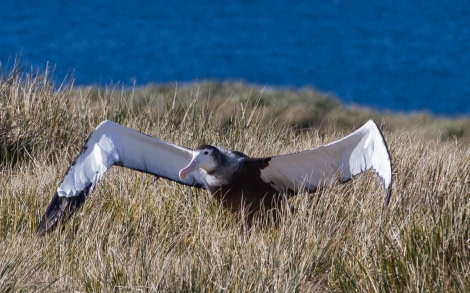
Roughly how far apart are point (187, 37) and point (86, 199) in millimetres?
37916

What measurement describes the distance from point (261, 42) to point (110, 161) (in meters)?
39.3

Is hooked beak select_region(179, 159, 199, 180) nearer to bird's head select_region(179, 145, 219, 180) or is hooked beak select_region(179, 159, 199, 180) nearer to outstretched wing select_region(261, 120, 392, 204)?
bird's head select_region(179, 145, 219, 180)

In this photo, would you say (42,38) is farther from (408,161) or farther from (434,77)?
(408,161)

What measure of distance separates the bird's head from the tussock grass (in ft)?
0.74

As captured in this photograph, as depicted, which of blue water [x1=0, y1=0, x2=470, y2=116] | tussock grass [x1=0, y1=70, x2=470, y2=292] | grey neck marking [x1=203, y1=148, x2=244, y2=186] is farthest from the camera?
blue water [x1=0, y1=0, x2=470, y2=116]

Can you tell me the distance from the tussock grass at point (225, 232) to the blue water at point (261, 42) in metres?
27.0

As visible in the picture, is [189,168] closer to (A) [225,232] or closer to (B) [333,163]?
(A) [225,232]

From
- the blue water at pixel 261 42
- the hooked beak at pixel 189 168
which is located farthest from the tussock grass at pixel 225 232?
the blue water at pixel 261 42

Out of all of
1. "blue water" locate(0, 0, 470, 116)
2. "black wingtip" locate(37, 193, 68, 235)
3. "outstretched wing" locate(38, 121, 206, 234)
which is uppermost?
"outstretched wing" locate(38, 121, 206, 234)

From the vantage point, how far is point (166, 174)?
5125mm

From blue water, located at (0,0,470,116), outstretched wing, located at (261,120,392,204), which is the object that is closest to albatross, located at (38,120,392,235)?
outstretched wing, located at (261,120,392,204)

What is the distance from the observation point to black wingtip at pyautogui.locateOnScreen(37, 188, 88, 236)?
474 cm

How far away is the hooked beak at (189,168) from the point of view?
477cm

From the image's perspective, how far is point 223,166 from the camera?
4961 millimetres
